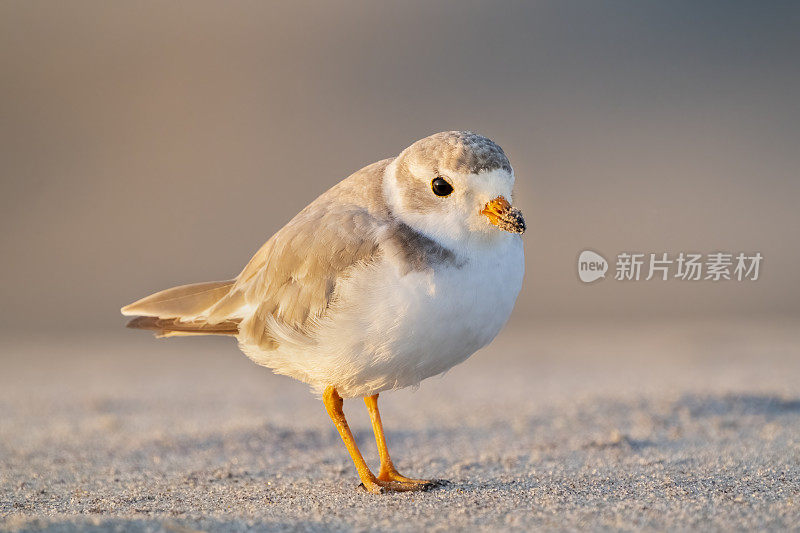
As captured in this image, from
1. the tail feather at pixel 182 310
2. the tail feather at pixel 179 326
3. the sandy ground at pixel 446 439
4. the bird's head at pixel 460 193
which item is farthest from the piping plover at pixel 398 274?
the sandy ground at pixel 446 439

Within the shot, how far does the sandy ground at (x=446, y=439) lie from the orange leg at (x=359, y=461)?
0.23 feet

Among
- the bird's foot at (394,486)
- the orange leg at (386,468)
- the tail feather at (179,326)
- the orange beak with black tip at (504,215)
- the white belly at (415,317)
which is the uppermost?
the orange beak with black tip at (504,215)

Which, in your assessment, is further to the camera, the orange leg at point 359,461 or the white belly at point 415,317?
the orange leg at point 359,461

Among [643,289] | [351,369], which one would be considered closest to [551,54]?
[643,289]

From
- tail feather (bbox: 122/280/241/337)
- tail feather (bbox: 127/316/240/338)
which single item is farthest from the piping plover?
tail feather (bbox: 122/280/241/337)

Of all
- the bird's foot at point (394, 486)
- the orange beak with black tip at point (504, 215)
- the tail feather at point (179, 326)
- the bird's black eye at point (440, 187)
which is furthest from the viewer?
the tail feather at point (179, 326)

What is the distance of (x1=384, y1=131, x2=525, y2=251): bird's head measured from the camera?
364 cm

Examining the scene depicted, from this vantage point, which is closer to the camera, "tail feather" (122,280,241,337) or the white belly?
the white belly

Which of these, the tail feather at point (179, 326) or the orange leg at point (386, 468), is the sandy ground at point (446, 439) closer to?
the orange leg at point (386, 468)

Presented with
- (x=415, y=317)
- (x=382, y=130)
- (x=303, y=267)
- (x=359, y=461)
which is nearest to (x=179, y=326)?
(x=303, y=267)

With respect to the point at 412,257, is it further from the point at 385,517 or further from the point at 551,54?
the point at 551,54

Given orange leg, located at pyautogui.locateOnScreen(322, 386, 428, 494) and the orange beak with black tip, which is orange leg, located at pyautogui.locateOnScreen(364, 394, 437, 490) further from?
the orange beak with black tip

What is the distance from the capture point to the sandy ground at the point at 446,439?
11.1 feet

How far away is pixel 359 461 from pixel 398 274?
0.91 m
